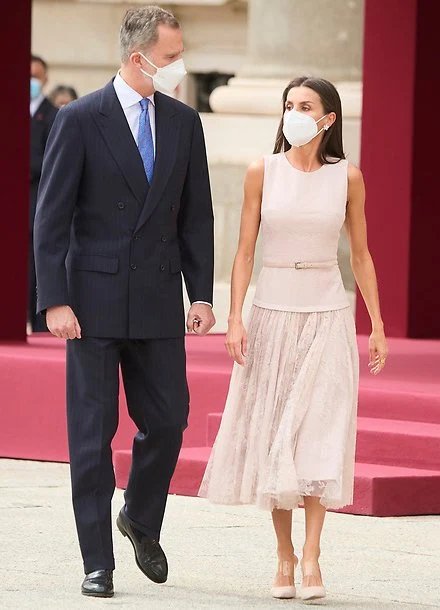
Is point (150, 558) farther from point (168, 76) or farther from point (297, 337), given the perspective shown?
point (168, 76)

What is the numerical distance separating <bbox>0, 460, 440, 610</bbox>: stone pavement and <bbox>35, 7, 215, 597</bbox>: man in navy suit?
0.17 metres

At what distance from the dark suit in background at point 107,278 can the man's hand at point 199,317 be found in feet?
0.11

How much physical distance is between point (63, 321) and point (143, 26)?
92cm

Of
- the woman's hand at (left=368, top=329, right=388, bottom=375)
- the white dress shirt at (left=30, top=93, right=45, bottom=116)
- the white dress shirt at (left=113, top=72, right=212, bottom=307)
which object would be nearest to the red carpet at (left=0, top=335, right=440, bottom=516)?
the woman's hand at (left=368, top=329, right=388, bottom=375)

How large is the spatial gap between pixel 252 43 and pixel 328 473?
8284 mm

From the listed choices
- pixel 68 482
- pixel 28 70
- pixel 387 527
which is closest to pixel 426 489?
pixel 387 527

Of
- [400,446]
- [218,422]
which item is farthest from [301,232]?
[218,422]

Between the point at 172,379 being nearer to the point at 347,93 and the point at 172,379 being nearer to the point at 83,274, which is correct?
the point at 83,274

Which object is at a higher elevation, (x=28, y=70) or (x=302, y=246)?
(x=28, y=70)

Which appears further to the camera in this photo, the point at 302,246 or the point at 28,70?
the point at 28,70

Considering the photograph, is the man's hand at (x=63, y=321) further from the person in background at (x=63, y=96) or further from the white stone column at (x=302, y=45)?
the person in background at (x=63, y=96)

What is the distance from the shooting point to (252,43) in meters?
14.5

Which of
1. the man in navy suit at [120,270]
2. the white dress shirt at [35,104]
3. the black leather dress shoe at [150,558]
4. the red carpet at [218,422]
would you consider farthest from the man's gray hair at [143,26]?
the white dress shirt at [35,104]

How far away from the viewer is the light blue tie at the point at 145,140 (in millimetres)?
6578
